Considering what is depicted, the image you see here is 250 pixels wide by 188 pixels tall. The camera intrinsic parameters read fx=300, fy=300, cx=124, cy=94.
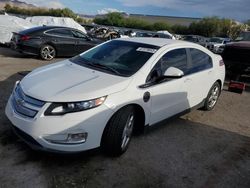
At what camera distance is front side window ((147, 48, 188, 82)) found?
4.37 m

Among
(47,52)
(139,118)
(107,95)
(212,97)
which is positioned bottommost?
(47,52)

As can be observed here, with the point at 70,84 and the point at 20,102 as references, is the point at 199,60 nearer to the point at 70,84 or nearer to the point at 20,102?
the point at 70,84

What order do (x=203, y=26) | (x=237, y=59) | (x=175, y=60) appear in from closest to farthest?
(x=175, y=60), (x=237, y=59), (x=203, y=26)

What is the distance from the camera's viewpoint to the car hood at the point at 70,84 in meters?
3.51

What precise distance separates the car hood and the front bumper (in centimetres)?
18

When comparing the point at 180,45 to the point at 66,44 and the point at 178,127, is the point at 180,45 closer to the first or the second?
the point at 178,127

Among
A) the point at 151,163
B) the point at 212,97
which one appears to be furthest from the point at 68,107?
the point at 212,97

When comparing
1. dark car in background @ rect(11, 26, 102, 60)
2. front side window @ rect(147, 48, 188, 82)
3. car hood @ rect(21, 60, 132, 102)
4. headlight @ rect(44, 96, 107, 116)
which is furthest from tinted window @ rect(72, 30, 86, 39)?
headlight @ rect(44, 96, 107, 116)

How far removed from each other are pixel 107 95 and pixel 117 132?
0.48 meters

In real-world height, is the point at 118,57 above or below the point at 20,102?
above

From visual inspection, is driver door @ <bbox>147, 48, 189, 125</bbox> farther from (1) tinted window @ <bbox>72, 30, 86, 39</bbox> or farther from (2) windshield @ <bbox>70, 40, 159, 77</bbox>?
(1) tinted window @ <bbox>72, 30, 86, 39</bbox>

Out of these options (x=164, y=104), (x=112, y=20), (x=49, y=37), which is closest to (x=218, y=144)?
(x=164, y=104)

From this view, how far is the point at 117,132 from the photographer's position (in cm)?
370

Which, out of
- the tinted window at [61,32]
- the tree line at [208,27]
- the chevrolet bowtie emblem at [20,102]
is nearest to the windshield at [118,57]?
the chevrolet bowtie emblem at [20,102]
